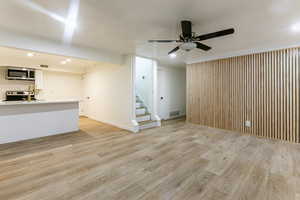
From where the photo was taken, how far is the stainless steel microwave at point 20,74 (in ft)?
17.0

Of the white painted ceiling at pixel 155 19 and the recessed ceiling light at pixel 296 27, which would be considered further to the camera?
the recessed ceiling light at pixel 296 27

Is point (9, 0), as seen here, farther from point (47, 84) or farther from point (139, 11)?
point (47, 84)

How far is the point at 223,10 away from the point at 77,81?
7.03 meters

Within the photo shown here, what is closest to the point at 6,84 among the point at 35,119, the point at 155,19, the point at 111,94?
the point at 35,119

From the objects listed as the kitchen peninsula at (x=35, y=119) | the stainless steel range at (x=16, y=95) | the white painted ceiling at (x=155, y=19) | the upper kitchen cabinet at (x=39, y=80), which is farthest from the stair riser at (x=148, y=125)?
the upper kitchen cabinet at (x=39, y=80)

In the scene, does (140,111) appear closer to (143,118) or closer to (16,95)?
(143,118)

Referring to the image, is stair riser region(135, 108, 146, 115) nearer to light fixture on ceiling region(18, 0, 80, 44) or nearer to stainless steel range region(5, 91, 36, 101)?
light fixture on ceiling region(18, 0, 80, 44)

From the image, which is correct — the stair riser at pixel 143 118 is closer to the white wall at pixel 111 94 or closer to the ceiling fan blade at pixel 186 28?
the white wall at pixel 111 94

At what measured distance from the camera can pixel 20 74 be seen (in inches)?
211

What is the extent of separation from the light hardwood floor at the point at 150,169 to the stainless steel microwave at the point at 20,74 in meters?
3.29

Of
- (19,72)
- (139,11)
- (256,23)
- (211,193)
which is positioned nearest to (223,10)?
(256,23)

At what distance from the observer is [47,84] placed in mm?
6328

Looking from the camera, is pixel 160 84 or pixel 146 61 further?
pixel 160 84

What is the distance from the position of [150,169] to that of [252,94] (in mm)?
3646
